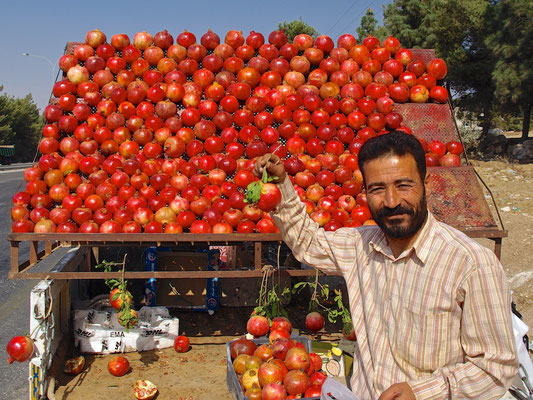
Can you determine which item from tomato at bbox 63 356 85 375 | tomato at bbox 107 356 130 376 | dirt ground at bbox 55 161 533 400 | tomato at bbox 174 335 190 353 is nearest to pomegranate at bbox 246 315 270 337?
dirt ground at bbox 55 161 533 400

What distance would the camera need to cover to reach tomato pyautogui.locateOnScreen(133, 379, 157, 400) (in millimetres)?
4152

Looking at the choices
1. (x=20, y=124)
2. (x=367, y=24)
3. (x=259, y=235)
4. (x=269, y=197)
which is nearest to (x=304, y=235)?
(x=269, y=197)

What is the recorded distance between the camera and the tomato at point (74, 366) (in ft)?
15.0

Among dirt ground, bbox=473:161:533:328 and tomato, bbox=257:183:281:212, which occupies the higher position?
tomato, bbox=257:183:281:212

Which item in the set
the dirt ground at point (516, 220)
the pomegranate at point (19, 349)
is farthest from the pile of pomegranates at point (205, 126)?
the dirt ground at point (516, 220)

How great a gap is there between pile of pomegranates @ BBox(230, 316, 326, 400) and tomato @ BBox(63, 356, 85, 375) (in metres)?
1.79

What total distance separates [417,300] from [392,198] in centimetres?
40

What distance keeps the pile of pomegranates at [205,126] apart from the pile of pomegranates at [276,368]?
1.06 m

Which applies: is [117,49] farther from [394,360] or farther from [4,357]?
[394,360]

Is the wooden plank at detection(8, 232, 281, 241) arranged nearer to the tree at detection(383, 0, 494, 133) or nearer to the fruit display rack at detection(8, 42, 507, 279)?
the fruit display rack at detection(8, 42, 507, 279)

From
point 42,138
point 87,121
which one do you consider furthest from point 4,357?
point 87,121

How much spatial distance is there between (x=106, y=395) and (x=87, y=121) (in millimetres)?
2872

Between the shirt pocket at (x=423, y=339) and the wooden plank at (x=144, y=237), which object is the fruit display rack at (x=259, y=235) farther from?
the shirt pocket at (x=423, y=339)

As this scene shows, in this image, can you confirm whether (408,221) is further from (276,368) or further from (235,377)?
(235,377)
